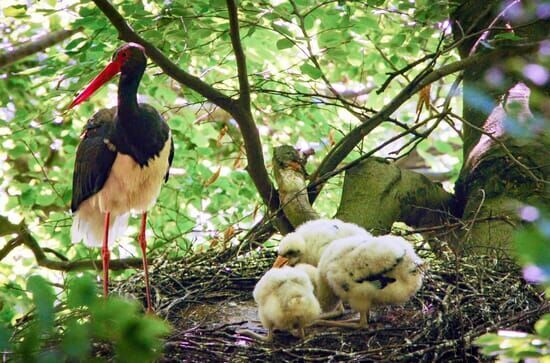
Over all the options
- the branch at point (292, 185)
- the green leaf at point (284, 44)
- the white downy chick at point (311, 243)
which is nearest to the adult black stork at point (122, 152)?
the branch at point (292, 185)

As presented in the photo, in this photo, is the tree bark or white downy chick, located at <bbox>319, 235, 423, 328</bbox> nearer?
white downy chick, located at <bbox>319, 235, 423, 328</bbox>

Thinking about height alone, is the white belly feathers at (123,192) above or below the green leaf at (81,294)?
below

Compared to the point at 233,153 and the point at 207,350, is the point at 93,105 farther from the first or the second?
the point at 207,350

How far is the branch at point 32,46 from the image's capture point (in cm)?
665

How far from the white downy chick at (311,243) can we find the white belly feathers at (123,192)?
1.15 m

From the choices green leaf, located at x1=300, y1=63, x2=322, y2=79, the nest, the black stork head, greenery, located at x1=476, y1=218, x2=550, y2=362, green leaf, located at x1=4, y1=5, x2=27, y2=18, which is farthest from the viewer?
green leaf, located at x1=4, y1=5, x2=27, y2=18

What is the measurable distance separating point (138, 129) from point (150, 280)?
2.99ft

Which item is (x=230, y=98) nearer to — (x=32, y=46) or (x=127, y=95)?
(x=127, y=95)

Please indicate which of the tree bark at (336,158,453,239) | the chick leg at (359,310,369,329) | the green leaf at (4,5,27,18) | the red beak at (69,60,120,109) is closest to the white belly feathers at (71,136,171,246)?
the red beak at (69,60,120,109)

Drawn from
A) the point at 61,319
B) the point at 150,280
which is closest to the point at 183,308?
the point at 150,280

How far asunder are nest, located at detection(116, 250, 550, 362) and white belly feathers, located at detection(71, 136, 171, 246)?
0.80m

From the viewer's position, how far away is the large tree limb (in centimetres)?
471

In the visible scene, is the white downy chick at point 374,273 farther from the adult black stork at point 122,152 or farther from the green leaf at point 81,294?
the green leaf at point 81,294

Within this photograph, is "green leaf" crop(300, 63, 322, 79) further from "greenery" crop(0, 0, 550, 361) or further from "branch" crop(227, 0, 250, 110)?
"branch" crop(227, 0, 250, 110)
